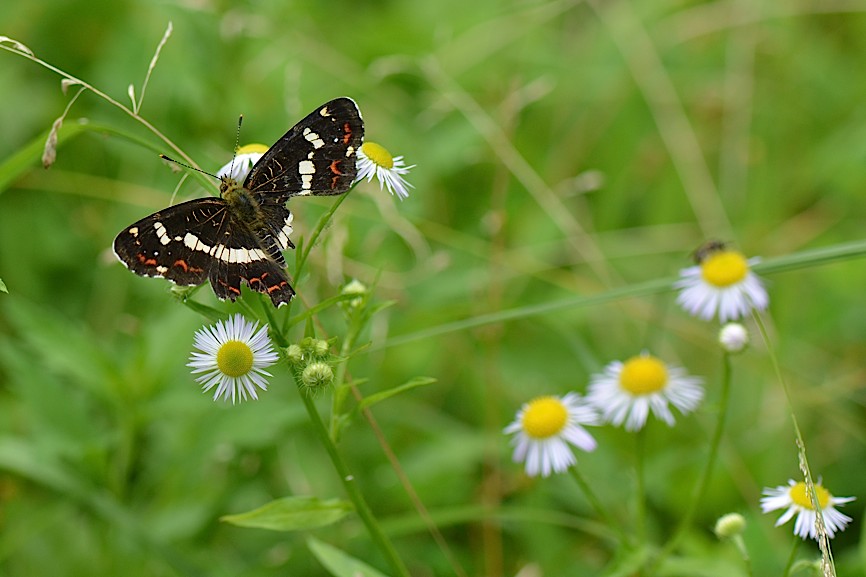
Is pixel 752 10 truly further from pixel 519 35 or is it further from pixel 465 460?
pixel 465 460

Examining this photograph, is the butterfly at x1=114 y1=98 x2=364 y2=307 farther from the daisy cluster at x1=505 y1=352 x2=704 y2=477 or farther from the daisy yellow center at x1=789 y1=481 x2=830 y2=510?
the daisy yellow center at x1=789 y1=481 x2=830 y2=510

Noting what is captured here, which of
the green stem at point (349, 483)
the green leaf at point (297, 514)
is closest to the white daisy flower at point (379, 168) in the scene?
the green stem at point (349, 483)

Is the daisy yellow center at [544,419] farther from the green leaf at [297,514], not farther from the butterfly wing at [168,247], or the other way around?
the butterfly wing at [168,247]

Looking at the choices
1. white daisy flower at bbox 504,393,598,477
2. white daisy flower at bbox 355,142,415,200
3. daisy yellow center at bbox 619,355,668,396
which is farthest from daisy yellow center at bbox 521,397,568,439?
white daisy flower at bbox 355,142,415,200

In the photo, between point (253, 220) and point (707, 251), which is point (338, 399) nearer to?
point (253, 220)

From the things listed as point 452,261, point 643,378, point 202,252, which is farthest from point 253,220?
point 452,261

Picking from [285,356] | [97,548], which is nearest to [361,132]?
[285,356]

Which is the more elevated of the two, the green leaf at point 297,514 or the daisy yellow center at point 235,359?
the daisy yellow center at point 235,359
